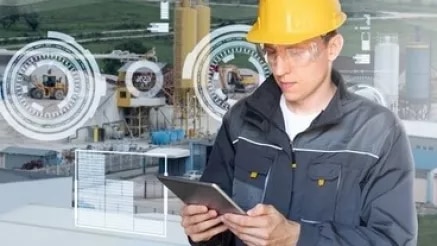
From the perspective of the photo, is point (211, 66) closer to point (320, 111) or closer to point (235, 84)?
point (235, 84)

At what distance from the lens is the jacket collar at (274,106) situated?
1.59 meters

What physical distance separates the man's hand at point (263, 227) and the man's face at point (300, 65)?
0.68ft

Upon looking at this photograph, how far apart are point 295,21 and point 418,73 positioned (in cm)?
200

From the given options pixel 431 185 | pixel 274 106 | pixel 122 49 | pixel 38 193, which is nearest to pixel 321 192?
pixel 274 106

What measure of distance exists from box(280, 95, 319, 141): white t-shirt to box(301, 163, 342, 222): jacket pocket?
0.22ft

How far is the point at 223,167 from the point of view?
169 centimetres

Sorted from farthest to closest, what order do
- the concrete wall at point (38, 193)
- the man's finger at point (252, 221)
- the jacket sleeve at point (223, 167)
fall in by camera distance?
1. the concrete wall at point (38, 193)
2. the jacket sleeve at point (223, 167)
3. the man's finger at point (252, 221)

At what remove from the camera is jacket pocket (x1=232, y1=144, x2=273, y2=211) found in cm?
161

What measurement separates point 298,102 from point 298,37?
4.6 inches

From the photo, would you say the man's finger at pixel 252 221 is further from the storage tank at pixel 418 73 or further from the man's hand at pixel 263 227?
the storage tank at pixel 418 73

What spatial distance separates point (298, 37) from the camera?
1.53m

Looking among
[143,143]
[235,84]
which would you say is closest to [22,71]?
[143,143]
